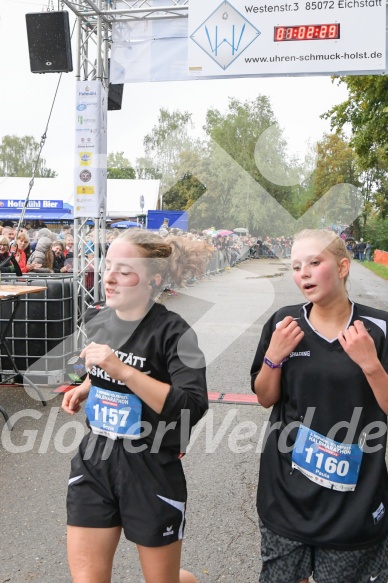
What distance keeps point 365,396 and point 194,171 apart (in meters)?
3.45

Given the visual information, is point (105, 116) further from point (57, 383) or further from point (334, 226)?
point (334, 226)

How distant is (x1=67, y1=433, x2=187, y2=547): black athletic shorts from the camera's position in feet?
6.43

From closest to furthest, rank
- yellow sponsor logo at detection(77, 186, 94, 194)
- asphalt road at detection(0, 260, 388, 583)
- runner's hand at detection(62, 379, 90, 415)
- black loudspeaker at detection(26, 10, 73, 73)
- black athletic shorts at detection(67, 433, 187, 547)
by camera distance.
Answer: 1. black athletic shorts at detection(67, 433, 187, 547)
2. runner's hand at detection(62, 379, 90, 415)
3. asphalt road at detection(0, 260, 388, 583)
4. black loudspeaker at detection(26, 10, 73, 73)
5. yellow sponsor logo at detection(77, 186, 94, 194)

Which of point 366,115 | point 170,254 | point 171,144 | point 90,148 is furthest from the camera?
point 366,115

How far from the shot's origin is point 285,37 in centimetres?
584

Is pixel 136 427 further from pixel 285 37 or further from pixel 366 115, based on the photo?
pixel 366 115

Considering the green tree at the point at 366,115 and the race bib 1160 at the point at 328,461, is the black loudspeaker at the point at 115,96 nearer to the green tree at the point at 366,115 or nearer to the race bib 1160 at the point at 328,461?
the race bib 1160 at the point at 328,461

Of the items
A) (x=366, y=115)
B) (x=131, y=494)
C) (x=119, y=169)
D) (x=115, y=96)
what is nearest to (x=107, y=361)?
(x=131, y=494)

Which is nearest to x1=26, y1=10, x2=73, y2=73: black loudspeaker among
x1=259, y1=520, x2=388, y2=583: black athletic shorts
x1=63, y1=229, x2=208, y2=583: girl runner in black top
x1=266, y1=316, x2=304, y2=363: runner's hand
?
x1=63, y1=229, x2=208, y2=583: girl runner in black top

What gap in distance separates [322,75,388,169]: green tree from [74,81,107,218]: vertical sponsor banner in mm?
9359

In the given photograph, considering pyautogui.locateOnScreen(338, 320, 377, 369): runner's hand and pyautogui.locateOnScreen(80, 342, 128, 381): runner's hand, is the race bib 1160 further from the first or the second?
pyautogui.locateOnScreen(80, 342, 128, 381): runner's hand

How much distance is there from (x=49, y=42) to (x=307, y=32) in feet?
8.97

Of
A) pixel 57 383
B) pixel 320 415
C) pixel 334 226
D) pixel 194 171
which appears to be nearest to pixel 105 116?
pixel 194 171

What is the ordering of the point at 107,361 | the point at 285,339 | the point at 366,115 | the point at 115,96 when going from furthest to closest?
the point at 366,115 → the point at 115,96 → the point at 285,339 → the point at 107,361
